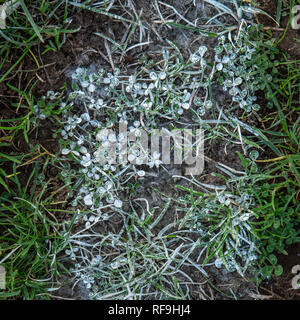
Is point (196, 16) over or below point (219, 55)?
over

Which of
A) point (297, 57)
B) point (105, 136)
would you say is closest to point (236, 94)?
point (297, 57)

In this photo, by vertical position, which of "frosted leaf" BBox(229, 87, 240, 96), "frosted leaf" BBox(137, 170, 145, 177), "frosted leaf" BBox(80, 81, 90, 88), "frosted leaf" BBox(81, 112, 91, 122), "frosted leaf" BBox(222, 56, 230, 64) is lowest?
"frosted leaf" BBox(137, 170, 145, 177)

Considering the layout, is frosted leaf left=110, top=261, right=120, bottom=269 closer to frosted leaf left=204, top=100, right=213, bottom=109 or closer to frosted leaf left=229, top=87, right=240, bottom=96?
frosted leaf left=204, top=100, right=213, bottom=109

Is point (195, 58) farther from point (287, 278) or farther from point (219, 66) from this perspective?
point (287, 278)

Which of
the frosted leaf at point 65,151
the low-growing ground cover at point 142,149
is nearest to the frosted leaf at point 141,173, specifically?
the low-growing ground cover at point 142,149

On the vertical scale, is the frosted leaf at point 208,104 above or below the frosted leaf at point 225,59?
below

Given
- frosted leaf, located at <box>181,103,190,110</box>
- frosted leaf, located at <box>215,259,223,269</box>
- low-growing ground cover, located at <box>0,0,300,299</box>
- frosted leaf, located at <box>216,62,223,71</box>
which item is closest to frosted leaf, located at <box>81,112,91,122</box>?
low-growing ground cover, located at <box>0,0,300,299</box>

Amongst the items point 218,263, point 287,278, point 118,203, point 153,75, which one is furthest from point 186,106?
point 287,278

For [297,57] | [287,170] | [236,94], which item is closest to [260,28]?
[297,57]

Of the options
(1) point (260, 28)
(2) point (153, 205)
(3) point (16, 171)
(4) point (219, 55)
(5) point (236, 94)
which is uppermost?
(1) point (260, 28)

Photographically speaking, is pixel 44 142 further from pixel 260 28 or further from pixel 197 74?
pixel 260 28

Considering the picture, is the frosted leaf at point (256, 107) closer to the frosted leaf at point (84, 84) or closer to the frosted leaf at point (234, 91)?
the frosted leaf at point (234, 91)
